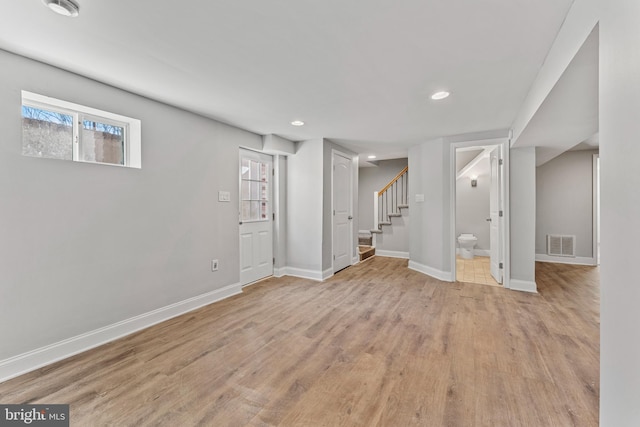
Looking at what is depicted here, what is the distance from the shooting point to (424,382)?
6.18 ft

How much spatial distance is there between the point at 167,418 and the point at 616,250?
7.43ft

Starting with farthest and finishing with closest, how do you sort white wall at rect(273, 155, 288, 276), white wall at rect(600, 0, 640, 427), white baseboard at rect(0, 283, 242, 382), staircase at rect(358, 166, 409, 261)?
staircase at rect(358, 166, 409, 261) < white wall at rect(273, 155, 288, 276) < white baseboard at rect(0, 283, 242, 382) < white wall at rect(600, 0, 640, 427)

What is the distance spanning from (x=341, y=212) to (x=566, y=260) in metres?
4.77

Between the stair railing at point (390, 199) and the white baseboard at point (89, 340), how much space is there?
4396 millimetres

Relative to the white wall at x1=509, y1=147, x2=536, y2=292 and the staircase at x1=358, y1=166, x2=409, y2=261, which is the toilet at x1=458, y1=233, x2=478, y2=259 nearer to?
the staircase at x1=358, y1=166, x2=409, y2=261

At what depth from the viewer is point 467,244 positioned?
6.00 metres

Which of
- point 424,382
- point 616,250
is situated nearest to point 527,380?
point 424,382

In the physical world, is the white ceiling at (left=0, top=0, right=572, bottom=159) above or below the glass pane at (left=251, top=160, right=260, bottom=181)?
above

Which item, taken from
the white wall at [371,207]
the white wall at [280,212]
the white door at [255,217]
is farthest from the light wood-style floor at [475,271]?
the white door at [255,217]

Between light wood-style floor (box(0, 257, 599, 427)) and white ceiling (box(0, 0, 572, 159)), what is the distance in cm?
229

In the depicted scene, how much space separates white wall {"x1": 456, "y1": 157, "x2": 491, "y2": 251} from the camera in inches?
249

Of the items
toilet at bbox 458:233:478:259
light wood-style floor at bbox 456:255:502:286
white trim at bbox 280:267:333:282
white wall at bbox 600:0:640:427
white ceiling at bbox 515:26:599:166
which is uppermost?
white ceiling at bbox 515:26:599:166

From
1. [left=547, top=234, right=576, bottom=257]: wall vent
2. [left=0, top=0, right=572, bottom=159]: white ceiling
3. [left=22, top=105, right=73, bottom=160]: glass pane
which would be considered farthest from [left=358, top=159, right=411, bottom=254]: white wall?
[left=22, top=105, right=73, bottom=160]: glass pane

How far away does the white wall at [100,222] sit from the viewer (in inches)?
77.1
